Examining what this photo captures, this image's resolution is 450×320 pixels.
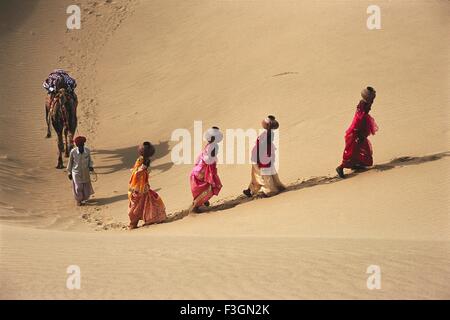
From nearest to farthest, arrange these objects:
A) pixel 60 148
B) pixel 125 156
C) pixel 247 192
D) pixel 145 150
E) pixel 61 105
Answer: pixel 145 150 → pixel 247 192 → pixel 61 105 → pixel 60 148 → pixel 125 156

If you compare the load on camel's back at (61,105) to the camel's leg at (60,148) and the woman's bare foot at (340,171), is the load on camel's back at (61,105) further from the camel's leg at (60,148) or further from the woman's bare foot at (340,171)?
the woman's bare foot at (340,171)

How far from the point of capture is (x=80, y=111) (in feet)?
75.0

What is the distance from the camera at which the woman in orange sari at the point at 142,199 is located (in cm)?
1230

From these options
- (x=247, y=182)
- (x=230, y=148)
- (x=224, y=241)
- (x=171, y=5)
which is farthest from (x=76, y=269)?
(x=171, y=5)

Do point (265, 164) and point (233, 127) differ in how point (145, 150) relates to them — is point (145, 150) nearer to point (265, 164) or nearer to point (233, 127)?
point (265, 164)

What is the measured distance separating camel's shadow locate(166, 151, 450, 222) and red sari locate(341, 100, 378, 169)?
24cm

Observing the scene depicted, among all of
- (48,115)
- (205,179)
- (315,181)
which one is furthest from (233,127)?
(205,179)

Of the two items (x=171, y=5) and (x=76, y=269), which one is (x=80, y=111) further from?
(x=76, y=269)

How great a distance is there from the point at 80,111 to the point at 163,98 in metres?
2.52

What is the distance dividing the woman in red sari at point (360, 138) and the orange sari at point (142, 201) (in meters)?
3.17

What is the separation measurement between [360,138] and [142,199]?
12.4 ft

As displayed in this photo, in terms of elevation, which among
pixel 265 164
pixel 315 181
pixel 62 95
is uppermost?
pixel 62 95

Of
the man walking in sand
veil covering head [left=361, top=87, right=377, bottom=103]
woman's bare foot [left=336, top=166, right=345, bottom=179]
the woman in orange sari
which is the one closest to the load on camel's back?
the man walking in sand

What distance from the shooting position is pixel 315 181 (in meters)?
13.5
